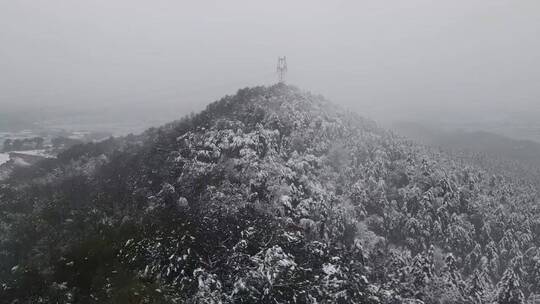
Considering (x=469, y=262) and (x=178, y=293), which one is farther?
(x=469, y=262)

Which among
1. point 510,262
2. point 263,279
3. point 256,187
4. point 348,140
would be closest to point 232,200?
point 256,187

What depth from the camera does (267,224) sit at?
56.4 meters

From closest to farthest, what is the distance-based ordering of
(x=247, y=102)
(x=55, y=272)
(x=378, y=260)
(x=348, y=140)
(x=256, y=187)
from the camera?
(x=55, y=272)
(x=378, y=260)
(x=256, y=187)
(x=348, y=140)
(x=247, y=102)

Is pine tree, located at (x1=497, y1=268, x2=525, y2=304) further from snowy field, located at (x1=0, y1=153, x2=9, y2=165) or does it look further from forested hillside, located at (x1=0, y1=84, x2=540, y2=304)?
snowy field, located at (x1=0, y1=153, x2=9, y2=165)

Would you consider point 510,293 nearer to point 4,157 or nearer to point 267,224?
point 267,224

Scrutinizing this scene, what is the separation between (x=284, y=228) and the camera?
5578cm

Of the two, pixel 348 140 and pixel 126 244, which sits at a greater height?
pixel 348 140

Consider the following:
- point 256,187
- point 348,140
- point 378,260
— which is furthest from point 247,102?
point 378,260

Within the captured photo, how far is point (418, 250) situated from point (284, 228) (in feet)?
72.4

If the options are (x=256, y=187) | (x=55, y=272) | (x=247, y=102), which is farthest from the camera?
(x=247, y=102)

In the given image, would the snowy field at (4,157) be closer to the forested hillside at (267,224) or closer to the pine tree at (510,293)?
the forested hillside at (267,224)

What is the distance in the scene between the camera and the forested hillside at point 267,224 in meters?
48.0

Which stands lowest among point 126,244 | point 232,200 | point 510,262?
point 510,262

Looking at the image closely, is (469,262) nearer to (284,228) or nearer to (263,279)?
(284,228)
